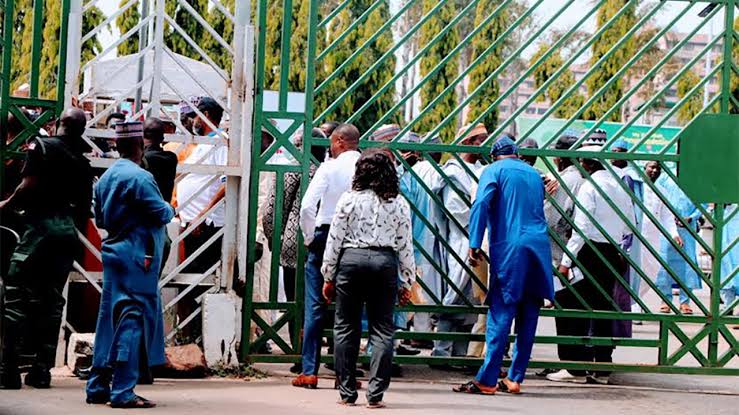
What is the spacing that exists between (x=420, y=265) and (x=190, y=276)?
2357 millimetres

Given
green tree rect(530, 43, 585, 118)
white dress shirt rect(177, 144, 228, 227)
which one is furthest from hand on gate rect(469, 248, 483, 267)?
green tree rect(530, 43, 585, 118)

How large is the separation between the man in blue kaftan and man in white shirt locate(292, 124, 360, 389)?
1.30 m

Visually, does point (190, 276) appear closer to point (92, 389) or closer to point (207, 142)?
point (207, 142)

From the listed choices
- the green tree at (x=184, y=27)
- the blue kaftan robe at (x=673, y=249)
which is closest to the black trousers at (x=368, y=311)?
the blue kaftan robe at (x=673, y=249)

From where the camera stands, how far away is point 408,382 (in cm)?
945

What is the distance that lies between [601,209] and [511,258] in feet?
5.08

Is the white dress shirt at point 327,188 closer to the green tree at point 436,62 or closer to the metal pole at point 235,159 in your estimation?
the metal pole at point 235,159

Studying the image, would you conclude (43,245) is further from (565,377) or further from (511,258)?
(565,377)

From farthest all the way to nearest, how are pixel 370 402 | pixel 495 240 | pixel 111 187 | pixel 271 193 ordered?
pixel 271 193 → pixel 495 240 → pixel 370 402 → pixel 111 187

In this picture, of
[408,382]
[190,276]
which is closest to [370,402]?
[408,382]

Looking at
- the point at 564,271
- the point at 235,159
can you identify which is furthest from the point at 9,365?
the point at 564,271

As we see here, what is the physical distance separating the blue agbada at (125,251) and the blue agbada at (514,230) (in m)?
2.30

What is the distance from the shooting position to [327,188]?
28.3 ft

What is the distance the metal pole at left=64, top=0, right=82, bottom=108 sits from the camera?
28.8ft
